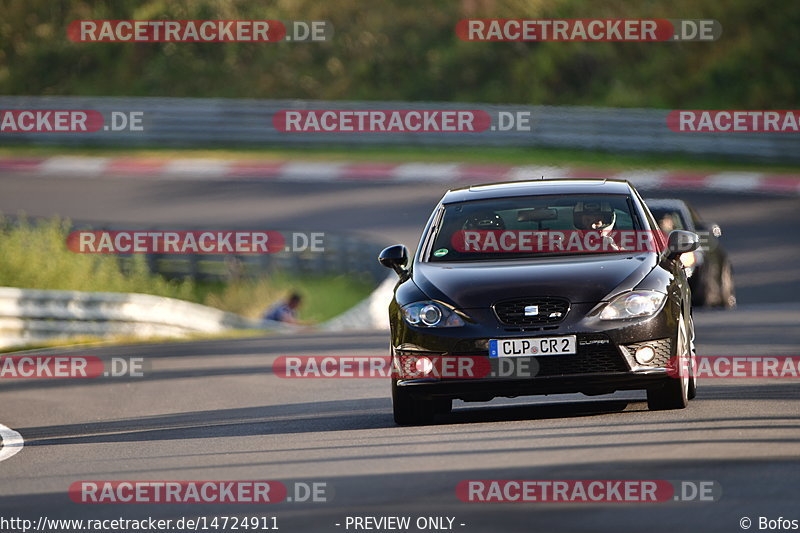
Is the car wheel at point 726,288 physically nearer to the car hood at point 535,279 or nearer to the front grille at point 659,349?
the car hood at point 535,279

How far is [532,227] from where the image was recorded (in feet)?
36.9

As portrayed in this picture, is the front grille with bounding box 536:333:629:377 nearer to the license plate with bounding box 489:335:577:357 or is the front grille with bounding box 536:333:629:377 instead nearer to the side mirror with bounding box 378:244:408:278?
the license plate with bounding box 489:335:577:357

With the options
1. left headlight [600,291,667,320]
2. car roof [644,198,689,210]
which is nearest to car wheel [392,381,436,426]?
left headlight [600,291,667,320]

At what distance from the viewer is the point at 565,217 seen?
37.0 feet

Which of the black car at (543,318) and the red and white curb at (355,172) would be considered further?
the red and white curb at (355,172)

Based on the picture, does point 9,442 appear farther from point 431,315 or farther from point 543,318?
point 543,318

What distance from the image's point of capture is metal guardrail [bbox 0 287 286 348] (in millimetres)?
20109

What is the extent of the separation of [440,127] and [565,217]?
2483 centimetres

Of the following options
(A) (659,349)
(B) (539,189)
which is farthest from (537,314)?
(B) (539,189)

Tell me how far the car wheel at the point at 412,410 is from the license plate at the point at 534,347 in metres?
0.79

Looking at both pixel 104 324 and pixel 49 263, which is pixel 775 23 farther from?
pixel 104 324

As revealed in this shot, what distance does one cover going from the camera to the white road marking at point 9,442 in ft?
35.4

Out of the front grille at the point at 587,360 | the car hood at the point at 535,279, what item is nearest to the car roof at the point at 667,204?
the car hood at the point at 535,279

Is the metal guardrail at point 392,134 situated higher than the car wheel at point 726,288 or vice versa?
the metal guardrail at point 392,134
